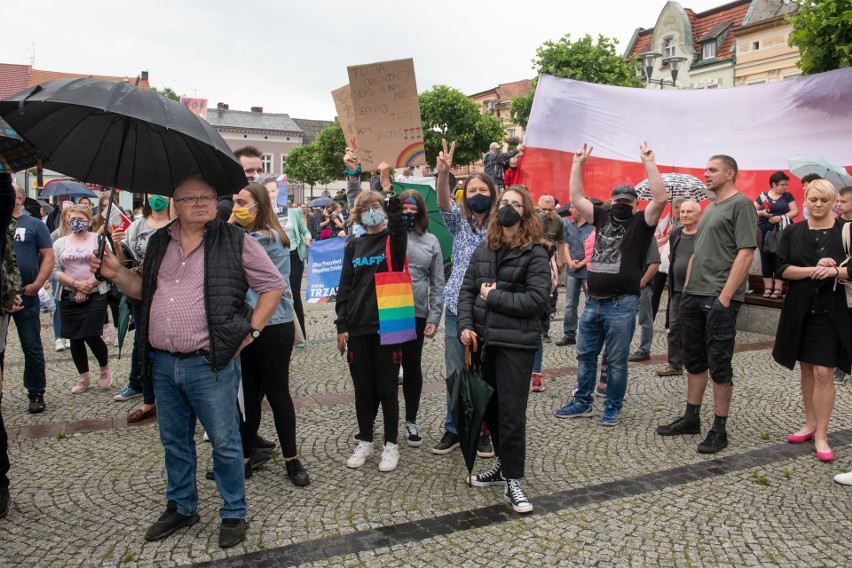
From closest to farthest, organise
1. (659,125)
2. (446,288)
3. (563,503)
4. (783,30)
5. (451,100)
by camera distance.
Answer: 1. (563,503)
2. (446,288)
3. (659,125)
4. (783,30)
5. (451,100)

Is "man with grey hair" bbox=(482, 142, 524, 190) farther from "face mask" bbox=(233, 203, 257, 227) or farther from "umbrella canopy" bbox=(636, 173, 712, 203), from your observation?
"face mask" bbox=(233, 203, 257, 227)

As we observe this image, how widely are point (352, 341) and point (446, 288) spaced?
2.80 ft

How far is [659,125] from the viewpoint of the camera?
10.4 m

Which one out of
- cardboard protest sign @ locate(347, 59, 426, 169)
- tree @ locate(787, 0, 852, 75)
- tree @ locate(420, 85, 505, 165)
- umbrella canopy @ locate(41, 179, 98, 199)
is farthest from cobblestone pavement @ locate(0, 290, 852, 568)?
tree @ locate(420, 85, 505, 165)

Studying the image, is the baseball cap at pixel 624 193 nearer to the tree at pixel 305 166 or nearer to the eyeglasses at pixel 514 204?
the eyeglasses at pixel 514 204

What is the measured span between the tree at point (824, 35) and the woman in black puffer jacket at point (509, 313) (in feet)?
31.8

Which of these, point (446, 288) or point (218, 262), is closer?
point (218, 262)

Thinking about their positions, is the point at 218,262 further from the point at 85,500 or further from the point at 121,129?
the point at 85,500

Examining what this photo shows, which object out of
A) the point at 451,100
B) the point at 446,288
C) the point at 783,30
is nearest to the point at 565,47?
the point at 783,30

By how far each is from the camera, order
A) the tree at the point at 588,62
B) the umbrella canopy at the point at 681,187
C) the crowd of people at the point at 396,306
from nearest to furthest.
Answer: the crowd of people at the point at 396,306 < the umbrella canopy at the point at 681,187 < the tree at the point at 588,62

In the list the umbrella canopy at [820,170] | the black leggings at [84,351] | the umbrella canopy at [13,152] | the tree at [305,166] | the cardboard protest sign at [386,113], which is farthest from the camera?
the tree at [305,166]

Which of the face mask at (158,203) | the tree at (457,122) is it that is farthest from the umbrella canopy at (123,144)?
the tree at (457,122)

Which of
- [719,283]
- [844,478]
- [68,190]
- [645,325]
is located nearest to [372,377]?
[719,283]

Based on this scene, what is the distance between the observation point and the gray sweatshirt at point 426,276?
475 cm
